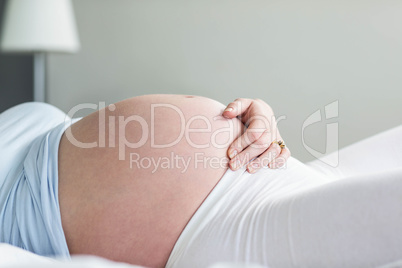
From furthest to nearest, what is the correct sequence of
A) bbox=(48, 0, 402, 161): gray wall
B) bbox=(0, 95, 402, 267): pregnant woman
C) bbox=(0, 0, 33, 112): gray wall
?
bbox=(0, 0, 33, 112): gray wall → bbox=(48, 0, 402, 161): gray wall → bbox=(0, 95, 402, 267): pregnant woman

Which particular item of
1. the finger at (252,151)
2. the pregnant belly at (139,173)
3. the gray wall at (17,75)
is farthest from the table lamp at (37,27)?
the finger at (252,151)

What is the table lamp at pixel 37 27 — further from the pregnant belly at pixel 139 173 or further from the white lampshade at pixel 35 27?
the pregnant belly at pixel 139 173

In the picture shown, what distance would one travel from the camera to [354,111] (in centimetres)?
227

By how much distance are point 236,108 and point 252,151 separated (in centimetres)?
12

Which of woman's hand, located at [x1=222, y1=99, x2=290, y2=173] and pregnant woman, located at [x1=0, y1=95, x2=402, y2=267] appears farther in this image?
woman's hand, located at [x1=222, y1=99, x2=290, y2=173]

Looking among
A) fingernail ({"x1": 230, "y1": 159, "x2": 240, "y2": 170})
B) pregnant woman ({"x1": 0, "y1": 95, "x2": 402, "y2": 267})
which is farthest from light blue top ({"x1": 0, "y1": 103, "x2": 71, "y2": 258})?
fingernail ({"x1": 230, "y1": 159, "x2": 240, "y2": 170})

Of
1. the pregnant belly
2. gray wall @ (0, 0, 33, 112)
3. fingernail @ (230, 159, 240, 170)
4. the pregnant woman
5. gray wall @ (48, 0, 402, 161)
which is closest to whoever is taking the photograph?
the pregnant woman

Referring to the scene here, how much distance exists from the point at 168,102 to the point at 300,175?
0.33 meters

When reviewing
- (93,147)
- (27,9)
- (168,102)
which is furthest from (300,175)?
(27,9)

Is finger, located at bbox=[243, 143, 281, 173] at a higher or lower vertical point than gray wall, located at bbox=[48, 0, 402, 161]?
lower

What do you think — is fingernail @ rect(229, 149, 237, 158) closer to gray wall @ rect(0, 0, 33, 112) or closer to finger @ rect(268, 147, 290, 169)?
finger @ rect(268, 147, 290, 169)

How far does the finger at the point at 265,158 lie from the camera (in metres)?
0.94

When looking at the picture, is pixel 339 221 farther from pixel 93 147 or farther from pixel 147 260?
pixel 93 147

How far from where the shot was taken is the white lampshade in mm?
2311
